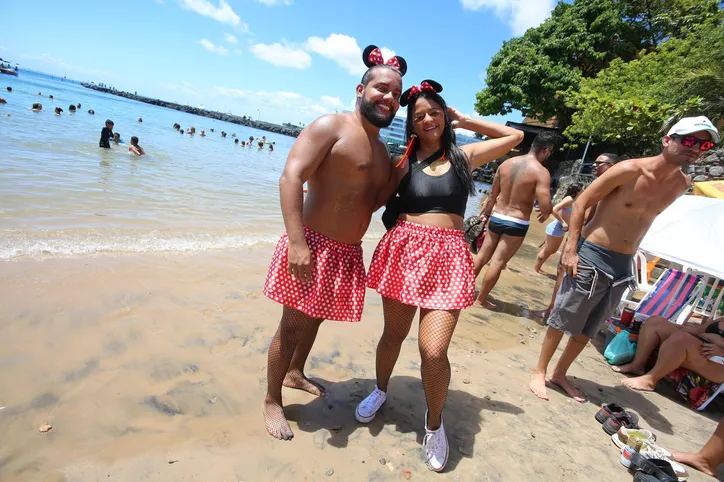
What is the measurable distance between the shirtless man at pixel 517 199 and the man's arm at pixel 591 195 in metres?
1.38

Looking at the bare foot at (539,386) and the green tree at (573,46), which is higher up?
the green tree at (573,46)

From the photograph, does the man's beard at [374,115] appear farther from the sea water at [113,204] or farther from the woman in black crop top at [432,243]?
the sea water at [113,204]

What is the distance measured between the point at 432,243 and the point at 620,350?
3.17 meters

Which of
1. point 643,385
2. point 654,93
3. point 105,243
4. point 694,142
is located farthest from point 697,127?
point 654,93

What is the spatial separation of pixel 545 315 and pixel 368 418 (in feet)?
10.8

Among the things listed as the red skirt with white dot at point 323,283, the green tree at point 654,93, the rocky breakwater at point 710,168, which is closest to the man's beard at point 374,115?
the red skirt with white dot at point 323,283

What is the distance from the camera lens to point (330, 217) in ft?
6.97

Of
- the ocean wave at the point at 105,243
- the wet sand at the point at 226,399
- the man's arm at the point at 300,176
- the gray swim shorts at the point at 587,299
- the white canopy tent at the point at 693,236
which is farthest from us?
the ocean wave at the point at 105,243

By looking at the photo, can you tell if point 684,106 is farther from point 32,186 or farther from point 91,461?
point 32,186

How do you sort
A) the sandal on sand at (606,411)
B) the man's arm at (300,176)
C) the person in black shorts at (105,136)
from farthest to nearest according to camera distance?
the person in black shorts at (105,136) < the sandal on sand at (606,411) < the man's arm at (300,176)

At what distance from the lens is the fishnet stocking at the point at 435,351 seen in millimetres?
2076

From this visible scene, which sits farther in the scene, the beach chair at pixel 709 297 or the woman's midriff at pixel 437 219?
the beach chair at pixel 709 297

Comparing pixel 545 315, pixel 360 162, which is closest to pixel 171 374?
pixel 360 162

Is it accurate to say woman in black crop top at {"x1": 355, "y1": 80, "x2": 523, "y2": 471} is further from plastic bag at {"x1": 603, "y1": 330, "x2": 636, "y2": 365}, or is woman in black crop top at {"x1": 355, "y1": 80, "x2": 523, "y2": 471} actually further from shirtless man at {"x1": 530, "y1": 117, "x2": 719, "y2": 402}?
plastic bag at {"x1": 603, "y1": 330, "x2": 636, "y2": 365}
